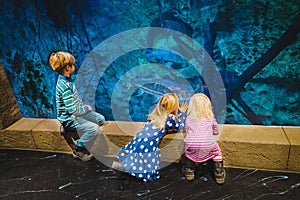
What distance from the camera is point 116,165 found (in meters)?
3.22

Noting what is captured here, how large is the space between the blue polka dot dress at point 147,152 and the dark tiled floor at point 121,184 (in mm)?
150

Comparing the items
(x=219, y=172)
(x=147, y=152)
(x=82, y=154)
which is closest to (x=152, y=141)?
(x=147, y=152)

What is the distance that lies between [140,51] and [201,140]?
1.39m

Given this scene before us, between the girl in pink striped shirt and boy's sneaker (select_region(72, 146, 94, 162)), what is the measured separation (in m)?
1.43

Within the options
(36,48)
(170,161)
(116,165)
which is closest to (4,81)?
(36,48)

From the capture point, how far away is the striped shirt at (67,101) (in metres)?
2.98

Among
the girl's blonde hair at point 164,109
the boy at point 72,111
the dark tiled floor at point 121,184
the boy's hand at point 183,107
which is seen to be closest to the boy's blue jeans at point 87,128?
the boy at point 72,111

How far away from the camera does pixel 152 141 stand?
2.99 m

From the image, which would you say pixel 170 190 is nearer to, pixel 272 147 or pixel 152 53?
pixel 272 147

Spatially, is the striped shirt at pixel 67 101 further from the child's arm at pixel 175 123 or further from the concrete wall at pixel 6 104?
the concrete wall at pixel 6 104

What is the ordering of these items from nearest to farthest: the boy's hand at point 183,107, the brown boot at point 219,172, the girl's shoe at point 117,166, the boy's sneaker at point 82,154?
the brown boot at point 219,172
the girl's shoe at point 117,166
the boy's hand at point 183,107
the boy's sneaker at point 82,154

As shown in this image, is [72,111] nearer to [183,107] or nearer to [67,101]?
[67,101]

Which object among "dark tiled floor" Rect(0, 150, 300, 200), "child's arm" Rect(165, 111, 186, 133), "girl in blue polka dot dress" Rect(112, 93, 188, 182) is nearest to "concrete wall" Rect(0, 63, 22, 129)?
"dark tiled floor" Rect(0, 150, 300, 200)

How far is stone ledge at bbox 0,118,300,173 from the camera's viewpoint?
2.93 meters
